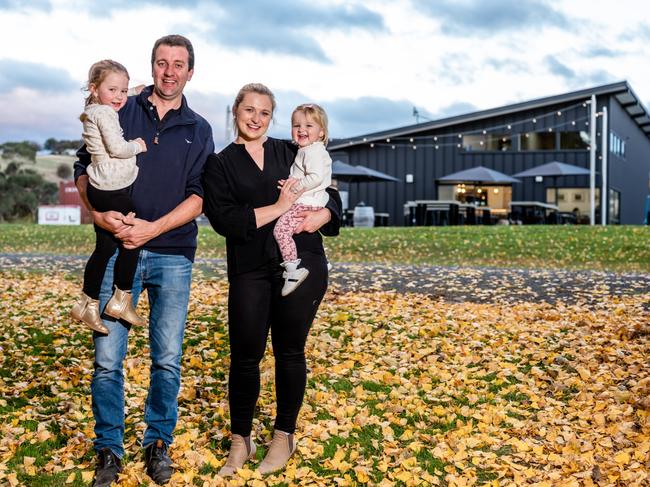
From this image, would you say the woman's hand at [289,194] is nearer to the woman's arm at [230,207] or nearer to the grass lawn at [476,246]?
the woman's arm at [230,207]

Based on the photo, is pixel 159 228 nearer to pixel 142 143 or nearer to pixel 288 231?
pixel 142 143

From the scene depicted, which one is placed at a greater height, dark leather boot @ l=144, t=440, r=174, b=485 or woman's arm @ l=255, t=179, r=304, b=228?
woman's arm @ l=255, t=179, r=304, b=228

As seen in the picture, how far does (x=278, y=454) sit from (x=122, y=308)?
1348 millimetres

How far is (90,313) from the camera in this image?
3.68 meters

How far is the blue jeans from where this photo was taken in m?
3.79

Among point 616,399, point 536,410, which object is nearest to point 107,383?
point 536,410

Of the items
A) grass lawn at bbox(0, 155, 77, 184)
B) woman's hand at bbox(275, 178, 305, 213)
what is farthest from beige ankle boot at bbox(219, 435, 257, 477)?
grass lawn at bbox(0, 155, 77, 184)

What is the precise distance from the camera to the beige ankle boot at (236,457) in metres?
4.14

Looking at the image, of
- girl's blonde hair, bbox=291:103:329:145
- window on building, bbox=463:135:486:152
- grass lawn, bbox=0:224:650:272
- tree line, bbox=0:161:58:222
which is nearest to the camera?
girl's blonde hair, bbox=291:103:329:145

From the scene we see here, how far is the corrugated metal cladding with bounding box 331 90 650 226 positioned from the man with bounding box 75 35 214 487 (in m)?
28.0

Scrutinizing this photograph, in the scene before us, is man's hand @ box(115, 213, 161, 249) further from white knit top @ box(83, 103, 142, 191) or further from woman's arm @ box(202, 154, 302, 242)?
woman's arm @ box(202, 154, 302, 242)

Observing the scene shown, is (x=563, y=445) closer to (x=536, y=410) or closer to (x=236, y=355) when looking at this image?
(x=536, y=410)

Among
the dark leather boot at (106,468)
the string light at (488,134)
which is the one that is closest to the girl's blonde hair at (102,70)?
the dark leather boot at (106,468)

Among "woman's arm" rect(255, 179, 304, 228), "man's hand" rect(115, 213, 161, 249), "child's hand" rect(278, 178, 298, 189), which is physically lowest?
"man's hand" rect(115, 213, 161, 249)
